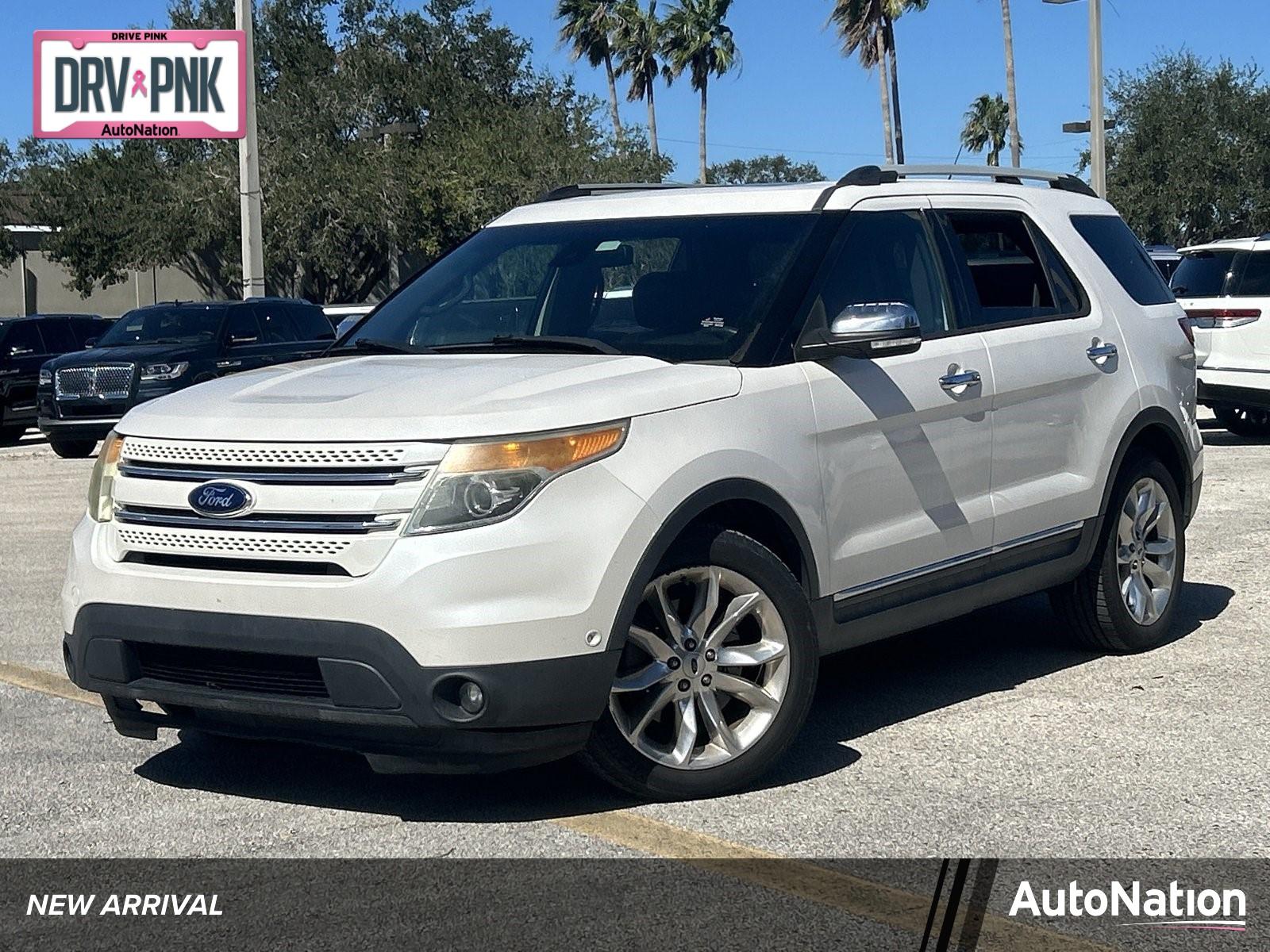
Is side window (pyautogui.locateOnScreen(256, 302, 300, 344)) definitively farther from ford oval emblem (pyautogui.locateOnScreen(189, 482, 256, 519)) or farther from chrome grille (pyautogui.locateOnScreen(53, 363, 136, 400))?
ford oval emblem (pyautogui.locateOnScreen(189, 482, 256, 519))

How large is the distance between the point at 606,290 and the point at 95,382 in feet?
45.7

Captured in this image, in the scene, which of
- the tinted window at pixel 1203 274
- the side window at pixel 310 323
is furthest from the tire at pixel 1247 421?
the side window at pixel 310 323

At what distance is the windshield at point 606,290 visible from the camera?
567 cm

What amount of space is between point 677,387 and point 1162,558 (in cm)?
314

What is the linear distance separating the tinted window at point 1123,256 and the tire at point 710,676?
2.78m

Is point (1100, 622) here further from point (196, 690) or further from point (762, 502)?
point (196, 690)

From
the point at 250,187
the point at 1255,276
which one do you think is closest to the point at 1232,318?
the point at 1255,276

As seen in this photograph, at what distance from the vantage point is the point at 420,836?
483cm

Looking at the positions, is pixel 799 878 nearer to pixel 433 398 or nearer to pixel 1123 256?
pixel 433 398

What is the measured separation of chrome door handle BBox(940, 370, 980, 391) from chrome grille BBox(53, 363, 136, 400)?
14.0 m

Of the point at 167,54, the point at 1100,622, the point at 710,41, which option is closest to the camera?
the point at 1100,622

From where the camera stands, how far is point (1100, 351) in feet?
22.7

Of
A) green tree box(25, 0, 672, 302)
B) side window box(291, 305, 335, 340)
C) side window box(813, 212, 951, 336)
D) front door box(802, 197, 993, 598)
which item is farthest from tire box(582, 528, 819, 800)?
green tree box(25, 0, 672, 302)

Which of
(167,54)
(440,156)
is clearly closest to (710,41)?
(440,156)
